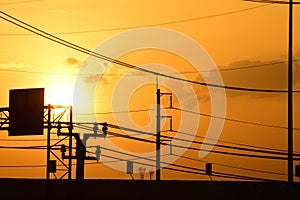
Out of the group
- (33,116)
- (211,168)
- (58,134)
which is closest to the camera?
(33,116)

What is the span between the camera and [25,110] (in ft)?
191

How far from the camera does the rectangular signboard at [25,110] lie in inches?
2277

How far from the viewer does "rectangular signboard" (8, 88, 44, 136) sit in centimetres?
5784
